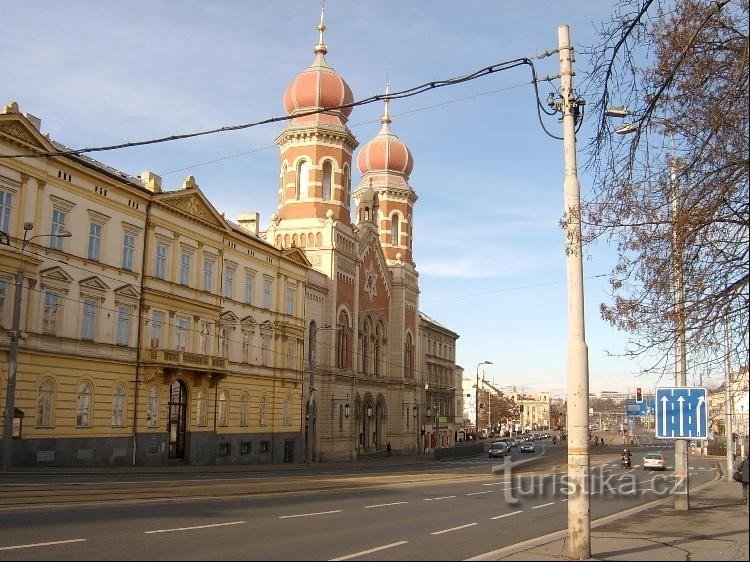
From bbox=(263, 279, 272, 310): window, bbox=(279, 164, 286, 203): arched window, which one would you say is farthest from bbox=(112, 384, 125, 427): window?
bbox=(279, 164, 286, 203): arched window

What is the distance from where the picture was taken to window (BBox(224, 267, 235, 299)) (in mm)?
47250

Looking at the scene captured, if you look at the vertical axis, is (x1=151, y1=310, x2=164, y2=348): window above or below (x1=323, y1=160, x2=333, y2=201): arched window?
below

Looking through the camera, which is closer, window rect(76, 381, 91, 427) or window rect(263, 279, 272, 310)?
window rect(76, 381, 91, 427)

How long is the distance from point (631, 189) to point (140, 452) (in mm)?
32004

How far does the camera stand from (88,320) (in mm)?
36188

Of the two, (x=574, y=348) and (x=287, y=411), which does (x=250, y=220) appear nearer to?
(x=287, y=411)

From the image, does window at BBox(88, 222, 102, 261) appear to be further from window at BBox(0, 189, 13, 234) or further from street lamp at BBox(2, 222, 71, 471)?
street lamp at BBox(2, 222, 71, 471)

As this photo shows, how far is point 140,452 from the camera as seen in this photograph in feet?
127

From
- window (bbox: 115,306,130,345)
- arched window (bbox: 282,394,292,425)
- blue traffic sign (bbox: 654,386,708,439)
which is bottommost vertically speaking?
arched window (bbox: 282,394,292,425)

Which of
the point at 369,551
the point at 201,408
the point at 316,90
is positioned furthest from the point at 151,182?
the point at 369,551

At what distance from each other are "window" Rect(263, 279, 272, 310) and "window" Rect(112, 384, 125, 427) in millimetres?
14971

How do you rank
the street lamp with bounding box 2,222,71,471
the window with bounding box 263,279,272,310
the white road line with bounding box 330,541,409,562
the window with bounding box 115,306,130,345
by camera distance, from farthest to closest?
the window with bounding box 263,279,272,310 → the window with bounding box 115,306,130,345 → the street lamp with bounding box 2,222,71,471 → the white road line with bounding box 330,541,409,562

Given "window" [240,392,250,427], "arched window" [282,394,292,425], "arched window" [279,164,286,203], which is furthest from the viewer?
"arched window" [279,164,286,203]

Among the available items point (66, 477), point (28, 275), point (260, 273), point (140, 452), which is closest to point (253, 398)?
point (260, 273)
